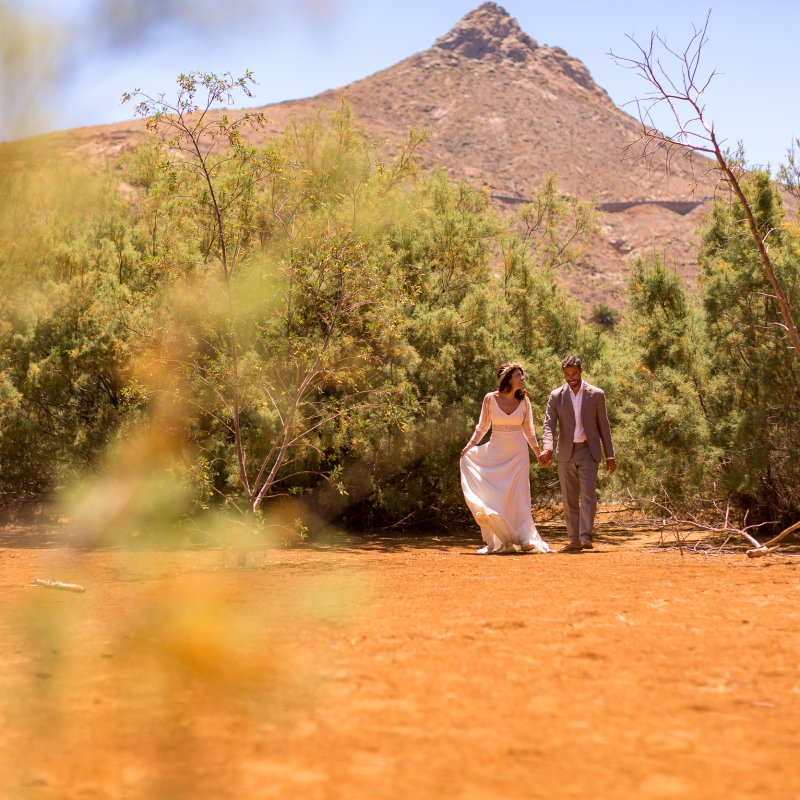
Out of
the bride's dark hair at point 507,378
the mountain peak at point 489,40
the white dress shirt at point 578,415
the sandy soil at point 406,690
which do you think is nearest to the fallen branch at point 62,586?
the sandy soil at point 406,690

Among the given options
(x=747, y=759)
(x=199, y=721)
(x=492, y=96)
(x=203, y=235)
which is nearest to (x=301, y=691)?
(x=199, y=721)

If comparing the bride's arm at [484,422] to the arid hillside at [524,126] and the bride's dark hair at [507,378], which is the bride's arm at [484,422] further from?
the arid hillside at [524,126]

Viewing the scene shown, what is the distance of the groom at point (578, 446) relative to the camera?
10258 millimetres

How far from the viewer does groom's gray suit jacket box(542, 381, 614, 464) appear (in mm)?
10289

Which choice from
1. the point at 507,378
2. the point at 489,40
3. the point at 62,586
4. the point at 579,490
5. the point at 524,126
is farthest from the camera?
the point at 489,40

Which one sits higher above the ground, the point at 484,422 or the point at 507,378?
the point at 507,378

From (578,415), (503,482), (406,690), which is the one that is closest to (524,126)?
(578,415)

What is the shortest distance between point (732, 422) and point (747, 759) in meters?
9.27

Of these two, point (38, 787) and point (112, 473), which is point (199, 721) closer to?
point (38, 787)

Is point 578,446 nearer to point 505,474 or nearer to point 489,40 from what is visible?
point 505,474

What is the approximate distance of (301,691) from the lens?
3.68 meters

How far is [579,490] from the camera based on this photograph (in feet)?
34.8

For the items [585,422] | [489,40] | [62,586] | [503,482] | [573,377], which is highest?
[489,40]

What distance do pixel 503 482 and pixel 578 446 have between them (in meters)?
0.89
